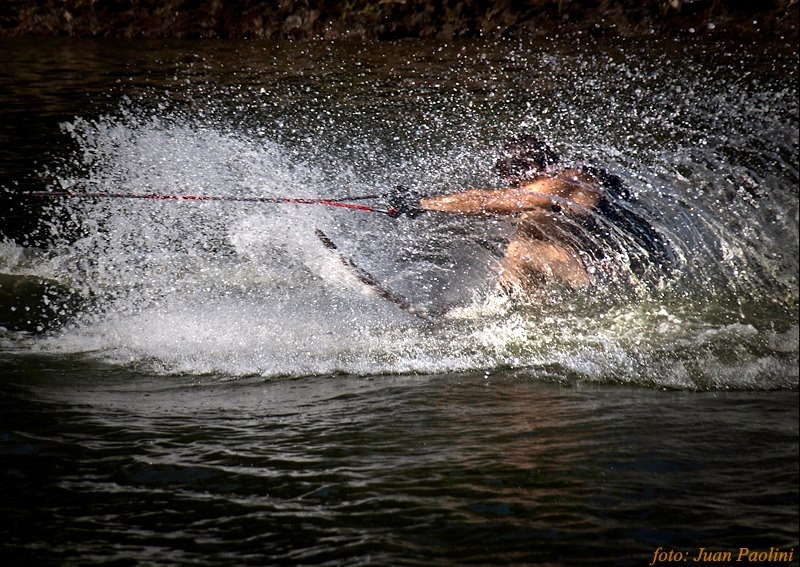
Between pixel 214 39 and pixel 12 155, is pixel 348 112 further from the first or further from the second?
pixel 214 39

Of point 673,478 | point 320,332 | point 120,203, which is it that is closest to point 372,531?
point 673,478

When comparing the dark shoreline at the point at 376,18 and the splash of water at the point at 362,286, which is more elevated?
the dark shoreline at the point at 376,18

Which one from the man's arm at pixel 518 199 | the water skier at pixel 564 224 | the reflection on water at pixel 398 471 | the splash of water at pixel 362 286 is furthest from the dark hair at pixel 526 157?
the reflection on water at pixel 398 471

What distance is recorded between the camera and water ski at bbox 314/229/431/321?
767cm

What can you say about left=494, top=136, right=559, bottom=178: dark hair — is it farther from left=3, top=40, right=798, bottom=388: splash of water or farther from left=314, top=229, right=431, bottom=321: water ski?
left=314, top=229, right=431, bottom=321: water ski

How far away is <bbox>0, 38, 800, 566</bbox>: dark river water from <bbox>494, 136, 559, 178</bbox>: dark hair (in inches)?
27.9

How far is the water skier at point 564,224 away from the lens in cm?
781

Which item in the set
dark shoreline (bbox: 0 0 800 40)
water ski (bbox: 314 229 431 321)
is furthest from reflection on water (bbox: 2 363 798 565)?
dark shoreline (bbox: 0 0 800 40)

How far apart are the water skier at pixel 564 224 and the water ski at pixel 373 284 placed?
0.75m

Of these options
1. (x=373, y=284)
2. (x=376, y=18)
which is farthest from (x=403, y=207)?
(x=376, y=18)

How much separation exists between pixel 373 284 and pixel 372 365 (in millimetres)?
1359

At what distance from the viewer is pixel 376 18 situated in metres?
23.7

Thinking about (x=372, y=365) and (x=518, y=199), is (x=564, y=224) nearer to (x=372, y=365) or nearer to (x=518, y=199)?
(x=518, y=199)

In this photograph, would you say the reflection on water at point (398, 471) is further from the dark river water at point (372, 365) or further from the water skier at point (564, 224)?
the water skier at point (564, 224)
